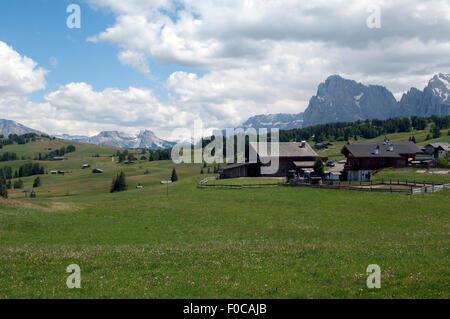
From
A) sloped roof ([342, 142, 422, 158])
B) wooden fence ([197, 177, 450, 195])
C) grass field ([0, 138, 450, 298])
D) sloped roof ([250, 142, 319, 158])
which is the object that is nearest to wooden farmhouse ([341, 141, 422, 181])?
sloped roof ([342, 142, 422, 158])

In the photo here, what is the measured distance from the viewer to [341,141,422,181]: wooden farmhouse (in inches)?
3115

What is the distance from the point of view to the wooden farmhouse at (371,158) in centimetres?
7912

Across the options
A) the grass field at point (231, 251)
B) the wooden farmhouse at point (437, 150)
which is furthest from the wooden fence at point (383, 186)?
the wooden farmhouse at point (437, 150)

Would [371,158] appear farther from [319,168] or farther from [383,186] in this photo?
[383,186]

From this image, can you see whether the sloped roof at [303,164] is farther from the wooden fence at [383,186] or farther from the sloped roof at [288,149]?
the wooden fence at [383,186]

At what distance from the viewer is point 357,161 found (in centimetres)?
7988

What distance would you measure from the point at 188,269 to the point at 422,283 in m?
9.56

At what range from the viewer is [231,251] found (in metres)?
19.4

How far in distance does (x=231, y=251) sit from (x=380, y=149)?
242 feet

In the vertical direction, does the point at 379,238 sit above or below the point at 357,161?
below

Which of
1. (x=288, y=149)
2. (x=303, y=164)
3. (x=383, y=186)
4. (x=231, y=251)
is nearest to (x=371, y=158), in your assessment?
(x=303, y=164)

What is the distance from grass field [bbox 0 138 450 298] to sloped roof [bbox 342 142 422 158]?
3855cm
